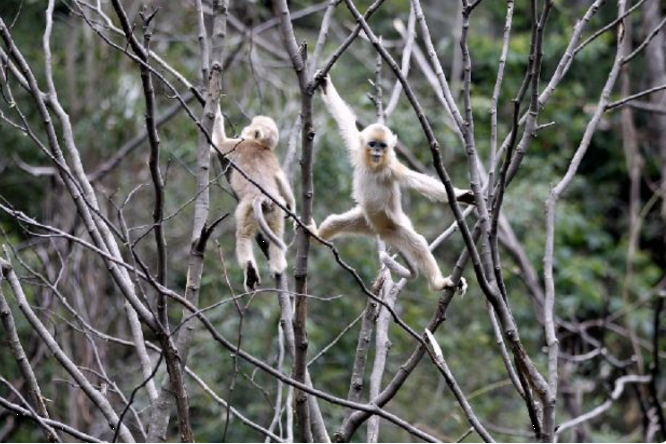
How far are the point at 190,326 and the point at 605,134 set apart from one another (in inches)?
454

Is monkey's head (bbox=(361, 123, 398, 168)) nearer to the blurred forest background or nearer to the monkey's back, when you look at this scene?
the monkey's back

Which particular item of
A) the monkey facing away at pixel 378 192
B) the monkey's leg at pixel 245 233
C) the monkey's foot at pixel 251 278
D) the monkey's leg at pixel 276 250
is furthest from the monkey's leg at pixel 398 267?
the monkey's leg at pixel 245 233

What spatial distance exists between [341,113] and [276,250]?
0.91 metres

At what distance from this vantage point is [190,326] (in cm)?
396

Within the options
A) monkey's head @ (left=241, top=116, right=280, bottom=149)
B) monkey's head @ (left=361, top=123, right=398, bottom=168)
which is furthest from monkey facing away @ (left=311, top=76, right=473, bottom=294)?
monkey's head @ (left=241, top=116, right=280, bottom=149)

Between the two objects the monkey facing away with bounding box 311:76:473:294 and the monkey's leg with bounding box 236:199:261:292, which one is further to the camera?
the monkey's leg with bounding box 236:199:261:292

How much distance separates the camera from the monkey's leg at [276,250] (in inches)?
204

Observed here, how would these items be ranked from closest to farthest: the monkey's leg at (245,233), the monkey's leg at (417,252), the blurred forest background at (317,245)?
the monkey's leg at (417,252) → the monkey's leg at (245,233) → the blurred forest background at (317,245)

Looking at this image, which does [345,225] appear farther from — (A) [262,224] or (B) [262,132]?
(B) [262,132]

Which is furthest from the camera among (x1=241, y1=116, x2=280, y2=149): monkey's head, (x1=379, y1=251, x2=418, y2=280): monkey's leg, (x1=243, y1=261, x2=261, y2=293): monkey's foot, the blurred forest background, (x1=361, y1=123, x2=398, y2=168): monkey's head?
the blurred forest background

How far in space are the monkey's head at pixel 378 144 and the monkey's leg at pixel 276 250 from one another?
2.24ft

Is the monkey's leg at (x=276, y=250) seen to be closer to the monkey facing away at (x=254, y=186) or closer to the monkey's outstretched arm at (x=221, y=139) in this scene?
the monkey facing away at (x=254, y=186)

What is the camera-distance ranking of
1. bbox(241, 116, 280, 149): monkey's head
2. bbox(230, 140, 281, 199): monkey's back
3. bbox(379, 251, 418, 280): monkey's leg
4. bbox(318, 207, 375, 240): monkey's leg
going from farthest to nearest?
bbox(241, 116, 280, 149): monkey's head < bbox(230, 140, 281, 199): monkey's back < bbox(318, 207, 375, 240): monkey's leg < bbox(379, 251, 418, 280): monkey's leg

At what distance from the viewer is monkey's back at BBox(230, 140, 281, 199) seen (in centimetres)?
607
